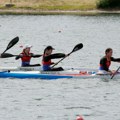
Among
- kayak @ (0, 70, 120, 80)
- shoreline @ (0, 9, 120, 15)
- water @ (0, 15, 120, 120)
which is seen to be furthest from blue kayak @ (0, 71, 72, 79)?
shoreline @ (0, 9, 120, 15)

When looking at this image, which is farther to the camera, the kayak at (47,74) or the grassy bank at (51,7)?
the grassy bank at (51,7)

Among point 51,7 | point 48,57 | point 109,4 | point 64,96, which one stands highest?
point 109,4

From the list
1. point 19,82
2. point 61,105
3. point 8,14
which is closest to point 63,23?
point 8,14

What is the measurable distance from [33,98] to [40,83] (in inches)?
160

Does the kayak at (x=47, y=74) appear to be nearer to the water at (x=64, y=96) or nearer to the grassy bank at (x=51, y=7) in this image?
the water at (x=64, y=96)

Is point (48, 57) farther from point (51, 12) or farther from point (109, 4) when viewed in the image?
point (109, 4)

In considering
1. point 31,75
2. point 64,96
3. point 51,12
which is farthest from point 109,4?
point 64,96

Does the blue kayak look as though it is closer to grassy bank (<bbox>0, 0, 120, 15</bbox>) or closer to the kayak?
the kayak

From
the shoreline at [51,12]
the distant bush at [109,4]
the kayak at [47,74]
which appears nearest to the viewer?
the kayak at [47,74]

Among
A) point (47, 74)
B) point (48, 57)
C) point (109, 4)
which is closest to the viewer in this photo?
point (48, 57)

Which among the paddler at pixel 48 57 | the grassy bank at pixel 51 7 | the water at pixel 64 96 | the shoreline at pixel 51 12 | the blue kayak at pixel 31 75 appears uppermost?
the grassy bank at pixel 51 7

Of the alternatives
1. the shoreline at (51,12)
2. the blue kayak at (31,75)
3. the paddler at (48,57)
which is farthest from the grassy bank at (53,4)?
the blue kayak at (31,75)

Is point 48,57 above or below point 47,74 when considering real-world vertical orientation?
above

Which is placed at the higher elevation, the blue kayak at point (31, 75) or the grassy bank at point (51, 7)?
the grassy bank at point (51, 7)
